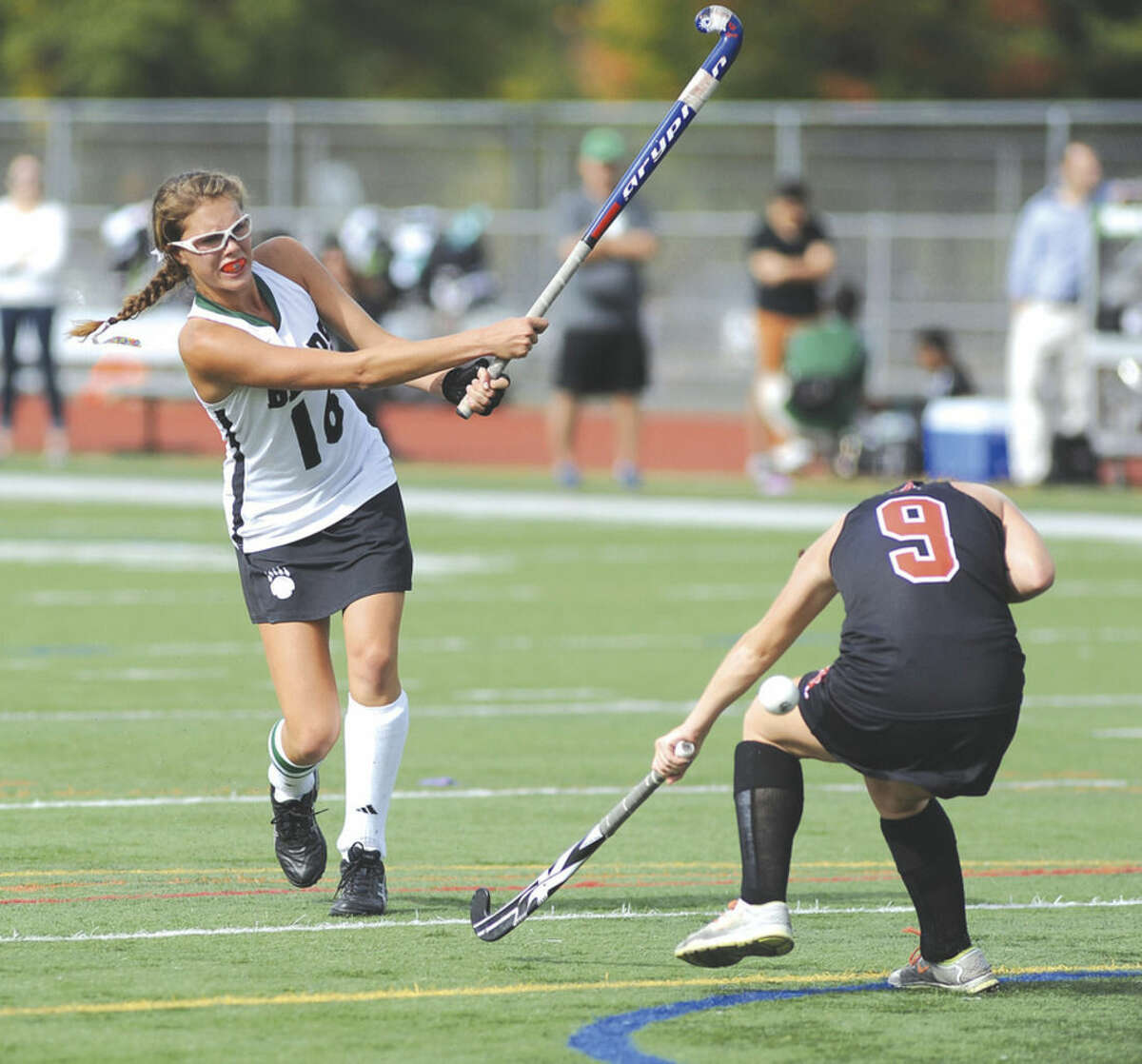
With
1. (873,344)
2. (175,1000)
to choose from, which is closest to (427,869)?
(175,1000)

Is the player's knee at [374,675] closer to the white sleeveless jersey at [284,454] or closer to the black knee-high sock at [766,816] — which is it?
the white sleeveless jersey at [284,454]

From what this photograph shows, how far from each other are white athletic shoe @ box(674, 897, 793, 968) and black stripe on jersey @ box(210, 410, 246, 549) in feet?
6.54

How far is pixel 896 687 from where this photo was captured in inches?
205

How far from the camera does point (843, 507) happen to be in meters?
17.4

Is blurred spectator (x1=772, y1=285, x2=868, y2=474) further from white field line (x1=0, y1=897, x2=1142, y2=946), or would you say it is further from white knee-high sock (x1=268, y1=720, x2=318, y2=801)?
white knee-high sock (x1=268, y1=720, x2=318, y2=801)

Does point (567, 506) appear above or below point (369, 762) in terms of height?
below

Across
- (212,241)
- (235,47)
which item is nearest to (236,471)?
(212,241)

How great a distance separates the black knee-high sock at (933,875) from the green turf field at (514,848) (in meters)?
0.15

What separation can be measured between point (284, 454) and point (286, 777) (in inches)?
35.5

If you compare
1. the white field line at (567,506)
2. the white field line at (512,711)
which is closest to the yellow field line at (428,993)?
the white field line at (512,711)

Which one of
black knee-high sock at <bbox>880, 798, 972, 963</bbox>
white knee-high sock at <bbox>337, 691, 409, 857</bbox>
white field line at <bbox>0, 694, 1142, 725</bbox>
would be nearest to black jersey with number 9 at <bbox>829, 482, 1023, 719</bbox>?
black knee-high sock at <bbox>880, 798, 972, 963</bbox>

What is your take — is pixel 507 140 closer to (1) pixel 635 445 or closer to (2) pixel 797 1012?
(1) pixel 635 445

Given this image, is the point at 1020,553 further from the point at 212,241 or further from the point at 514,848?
the point at 514,848

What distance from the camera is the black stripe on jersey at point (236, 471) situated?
660cm
